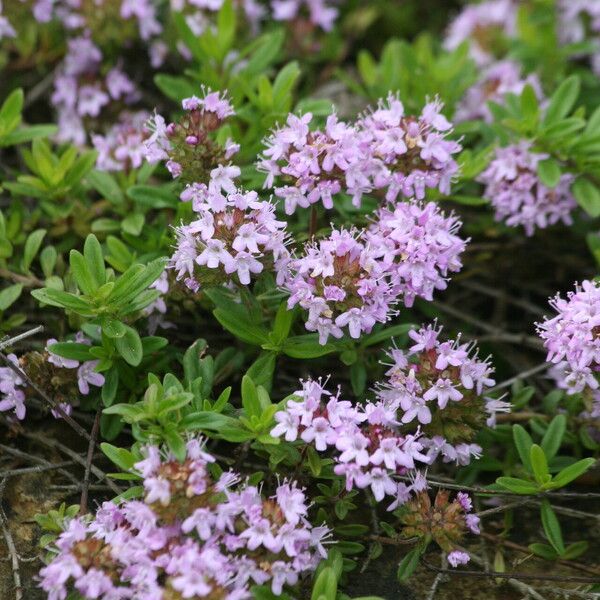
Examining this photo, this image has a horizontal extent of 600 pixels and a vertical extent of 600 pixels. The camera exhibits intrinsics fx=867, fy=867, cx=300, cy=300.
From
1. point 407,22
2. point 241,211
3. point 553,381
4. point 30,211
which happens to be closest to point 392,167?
point 241,211

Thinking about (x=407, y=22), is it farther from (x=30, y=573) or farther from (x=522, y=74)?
(x=30, y=573)

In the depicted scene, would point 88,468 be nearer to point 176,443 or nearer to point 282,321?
point 176,443

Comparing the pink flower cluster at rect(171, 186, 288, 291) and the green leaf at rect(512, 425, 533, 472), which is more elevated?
the pink flower cluster at rect(171, 186, 288, 291)

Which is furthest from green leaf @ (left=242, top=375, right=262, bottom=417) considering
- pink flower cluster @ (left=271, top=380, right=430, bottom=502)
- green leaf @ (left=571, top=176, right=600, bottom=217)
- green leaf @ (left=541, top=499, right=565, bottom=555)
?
green leaf @ (left=571, top=176, right=600, bottom=217)

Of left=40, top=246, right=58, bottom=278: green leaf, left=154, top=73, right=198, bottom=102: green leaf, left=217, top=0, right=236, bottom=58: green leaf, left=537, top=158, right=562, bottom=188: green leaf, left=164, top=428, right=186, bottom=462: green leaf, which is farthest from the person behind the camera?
left=217, top=0, right=236, bottom=58: green leaf

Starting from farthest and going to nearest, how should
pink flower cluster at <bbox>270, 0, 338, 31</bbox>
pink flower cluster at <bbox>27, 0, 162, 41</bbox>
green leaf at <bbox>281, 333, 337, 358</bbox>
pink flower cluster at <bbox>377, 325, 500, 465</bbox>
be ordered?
pink flower cluster at <bbox>270, 0, 338, 31</bbox>
pink flower cluster at <bbox>27, 0, 162, 41</bbox>
green leaf at <bbox>281, 333, 337, 358</bbox>
pink flower cluster at <bbox>377, 325, 500, 465</bbox>

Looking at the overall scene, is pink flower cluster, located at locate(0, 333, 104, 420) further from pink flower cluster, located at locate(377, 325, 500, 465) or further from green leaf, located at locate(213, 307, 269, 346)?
pink flower cluster, located at locate(377, 325, 500, 465)

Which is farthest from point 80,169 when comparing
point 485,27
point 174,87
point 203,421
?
point 485,27
